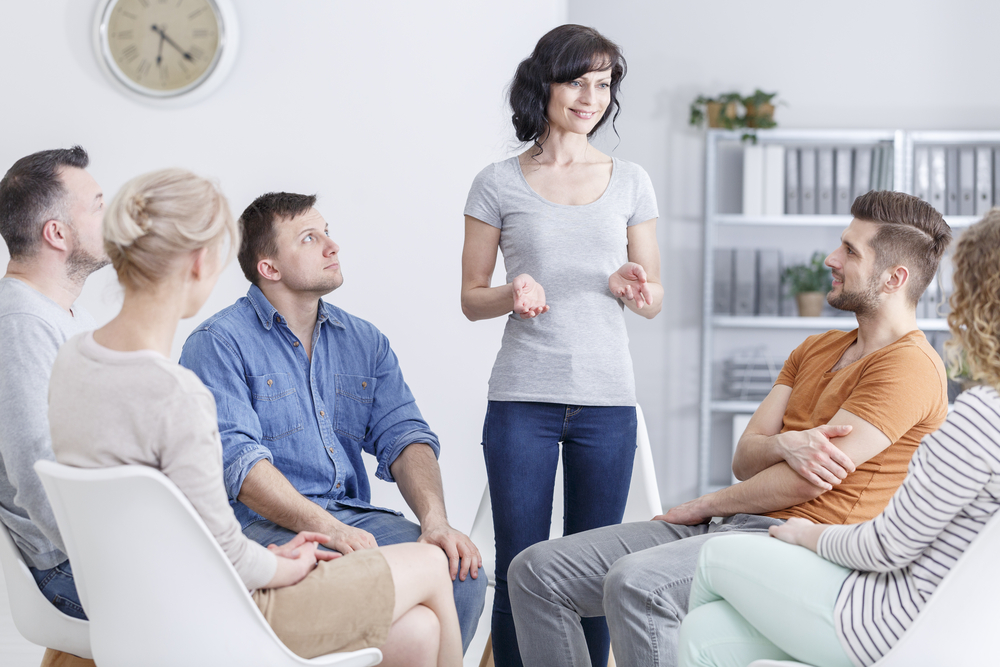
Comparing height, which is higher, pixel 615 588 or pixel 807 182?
pixel 807 182

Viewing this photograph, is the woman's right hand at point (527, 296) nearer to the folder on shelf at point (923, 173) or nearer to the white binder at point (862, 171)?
the white binder at point (862, 171)

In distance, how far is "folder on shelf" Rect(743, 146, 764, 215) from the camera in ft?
11.9

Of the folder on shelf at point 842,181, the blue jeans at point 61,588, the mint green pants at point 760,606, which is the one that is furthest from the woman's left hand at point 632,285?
the folder on shelf at point 842,181

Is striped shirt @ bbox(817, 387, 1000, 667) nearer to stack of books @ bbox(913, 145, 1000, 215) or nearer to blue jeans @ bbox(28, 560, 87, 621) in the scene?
blue jeans @ bbox(28, 560, 87, 621)

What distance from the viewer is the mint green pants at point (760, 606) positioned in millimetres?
1051

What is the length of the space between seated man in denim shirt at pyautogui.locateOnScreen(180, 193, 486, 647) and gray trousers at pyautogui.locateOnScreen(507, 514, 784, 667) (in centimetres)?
15

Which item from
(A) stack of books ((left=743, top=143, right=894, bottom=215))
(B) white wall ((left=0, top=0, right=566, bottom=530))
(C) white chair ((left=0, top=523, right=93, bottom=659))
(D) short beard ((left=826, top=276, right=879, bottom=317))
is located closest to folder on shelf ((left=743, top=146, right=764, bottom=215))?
(A) stack of books ((left=743, top=143, right=894, bottom=215))

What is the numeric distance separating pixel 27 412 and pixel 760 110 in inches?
125

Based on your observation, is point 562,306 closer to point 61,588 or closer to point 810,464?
point 810,464

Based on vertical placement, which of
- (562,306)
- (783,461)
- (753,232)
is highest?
(753,232)

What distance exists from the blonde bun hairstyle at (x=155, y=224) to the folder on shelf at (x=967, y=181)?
3420mm

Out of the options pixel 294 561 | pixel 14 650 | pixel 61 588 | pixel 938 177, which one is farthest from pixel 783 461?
pixel 938 177

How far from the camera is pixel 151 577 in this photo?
1027 millimetres

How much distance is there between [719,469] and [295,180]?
241 centimetres
